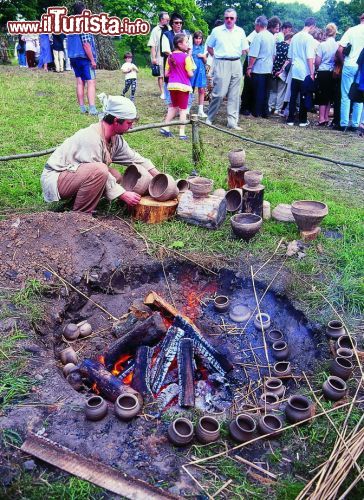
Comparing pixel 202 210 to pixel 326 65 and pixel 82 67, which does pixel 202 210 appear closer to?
pixel 82 67

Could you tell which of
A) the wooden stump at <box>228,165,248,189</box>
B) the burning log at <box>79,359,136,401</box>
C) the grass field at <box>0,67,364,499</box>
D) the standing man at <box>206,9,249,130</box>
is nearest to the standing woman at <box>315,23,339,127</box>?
the grass field at <box>0,67,364,499</box>

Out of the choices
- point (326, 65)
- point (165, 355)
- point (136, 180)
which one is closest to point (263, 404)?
point (165, 355)

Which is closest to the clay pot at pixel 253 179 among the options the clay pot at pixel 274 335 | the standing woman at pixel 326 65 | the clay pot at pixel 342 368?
the clay pot at pixel 274 335

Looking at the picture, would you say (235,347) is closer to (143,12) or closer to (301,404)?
(301,404)

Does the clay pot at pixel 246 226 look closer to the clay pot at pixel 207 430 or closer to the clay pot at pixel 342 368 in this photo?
the clay pot at pixel 342 368

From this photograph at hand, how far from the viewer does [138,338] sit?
392 centimetres

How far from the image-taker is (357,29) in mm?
9570

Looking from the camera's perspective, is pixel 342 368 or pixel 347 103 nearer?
pixel 342 368

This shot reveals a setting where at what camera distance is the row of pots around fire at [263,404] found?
9.71 feet

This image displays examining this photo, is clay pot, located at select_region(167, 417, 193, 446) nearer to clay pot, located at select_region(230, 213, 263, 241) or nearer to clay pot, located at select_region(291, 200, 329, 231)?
clay pot, located at select_region(230, 213, 263, 241)

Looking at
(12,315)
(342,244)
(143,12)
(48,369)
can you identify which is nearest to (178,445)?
(48,369)

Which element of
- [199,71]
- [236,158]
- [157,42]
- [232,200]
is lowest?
[232,200]

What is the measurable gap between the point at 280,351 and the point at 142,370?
48.1 inches

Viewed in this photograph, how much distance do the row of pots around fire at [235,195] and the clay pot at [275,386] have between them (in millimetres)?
1978
